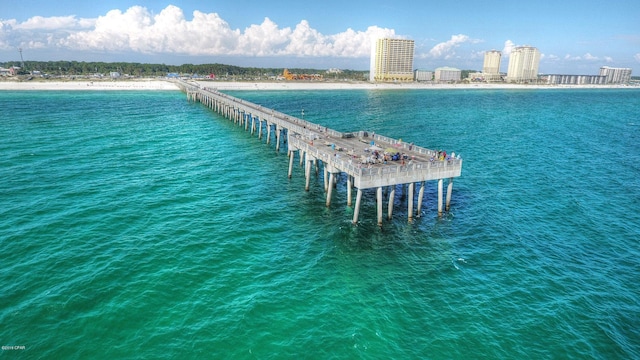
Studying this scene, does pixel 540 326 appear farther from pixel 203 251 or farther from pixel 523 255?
pixel 203 251

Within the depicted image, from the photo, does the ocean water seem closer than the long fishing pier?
Yes

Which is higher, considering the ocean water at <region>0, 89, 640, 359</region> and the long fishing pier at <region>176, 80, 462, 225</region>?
the long fishing pier at <region>176, 80, 462, 225</region>

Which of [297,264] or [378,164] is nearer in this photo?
[297,264]

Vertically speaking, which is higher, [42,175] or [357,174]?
[357,174]

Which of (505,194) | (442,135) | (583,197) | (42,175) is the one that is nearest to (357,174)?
(505,194)

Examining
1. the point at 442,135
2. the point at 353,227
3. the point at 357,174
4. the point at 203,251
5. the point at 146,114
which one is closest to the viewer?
the point at 203,251

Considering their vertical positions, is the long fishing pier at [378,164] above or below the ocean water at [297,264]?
above

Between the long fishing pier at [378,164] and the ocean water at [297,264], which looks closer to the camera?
the ocean water at [297,264]

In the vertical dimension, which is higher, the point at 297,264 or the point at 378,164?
the point at 378,164
